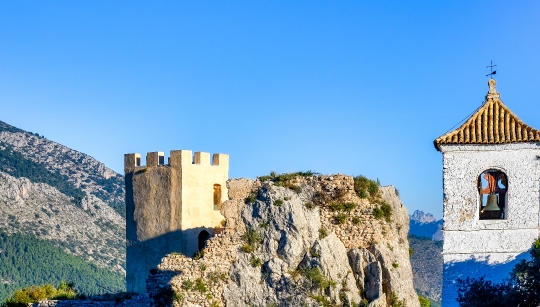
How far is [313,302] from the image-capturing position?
21.2 meters

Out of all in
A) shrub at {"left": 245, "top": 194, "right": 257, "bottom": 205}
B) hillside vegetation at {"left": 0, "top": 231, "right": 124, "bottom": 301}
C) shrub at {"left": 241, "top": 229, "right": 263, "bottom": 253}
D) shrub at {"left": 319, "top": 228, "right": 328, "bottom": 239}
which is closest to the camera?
shrub at {"left": 241, "top": 229, "right": 263, "bottom": 253}

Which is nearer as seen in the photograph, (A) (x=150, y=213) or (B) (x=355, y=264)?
(B) (x=355, y=264)

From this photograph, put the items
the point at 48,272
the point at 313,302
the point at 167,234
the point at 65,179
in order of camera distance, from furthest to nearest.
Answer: the point at 65,179, the point at 48,272, the point at 167,234, the point at 313,302

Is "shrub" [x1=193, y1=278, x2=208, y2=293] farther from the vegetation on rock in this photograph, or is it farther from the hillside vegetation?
the hillside vegetation

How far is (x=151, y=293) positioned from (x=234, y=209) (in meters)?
3.51

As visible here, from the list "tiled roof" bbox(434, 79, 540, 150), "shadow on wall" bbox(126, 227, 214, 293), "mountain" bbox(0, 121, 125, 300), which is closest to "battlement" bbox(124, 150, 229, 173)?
"shadow on wall" bbox(126, 227, 214, 293)

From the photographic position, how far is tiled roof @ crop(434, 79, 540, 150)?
22.5 m

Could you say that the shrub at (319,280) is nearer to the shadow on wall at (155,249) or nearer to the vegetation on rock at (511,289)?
the vegetation on rock at (511,289)

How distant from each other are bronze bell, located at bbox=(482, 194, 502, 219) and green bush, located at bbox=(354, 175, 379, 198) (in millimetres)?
3362

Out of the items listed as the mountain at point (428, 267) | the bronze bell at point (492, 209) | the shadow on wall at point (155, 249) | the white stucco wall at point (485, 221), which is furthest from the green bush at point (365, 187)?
the mountain at point (428, 267)

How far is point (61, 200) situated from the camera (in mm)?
87000

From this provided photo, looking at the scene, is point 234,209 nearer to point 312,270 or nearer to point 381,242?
point 312,270

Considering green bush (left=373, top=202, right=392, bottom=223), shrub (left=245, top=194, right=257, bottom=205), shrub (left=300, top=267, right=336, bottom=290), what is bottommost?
shrub (left=300, top=267, right=336, bottom=290)

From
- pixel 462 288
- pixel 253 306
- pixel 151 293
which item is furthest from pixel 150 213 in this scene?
pixel 462 288
